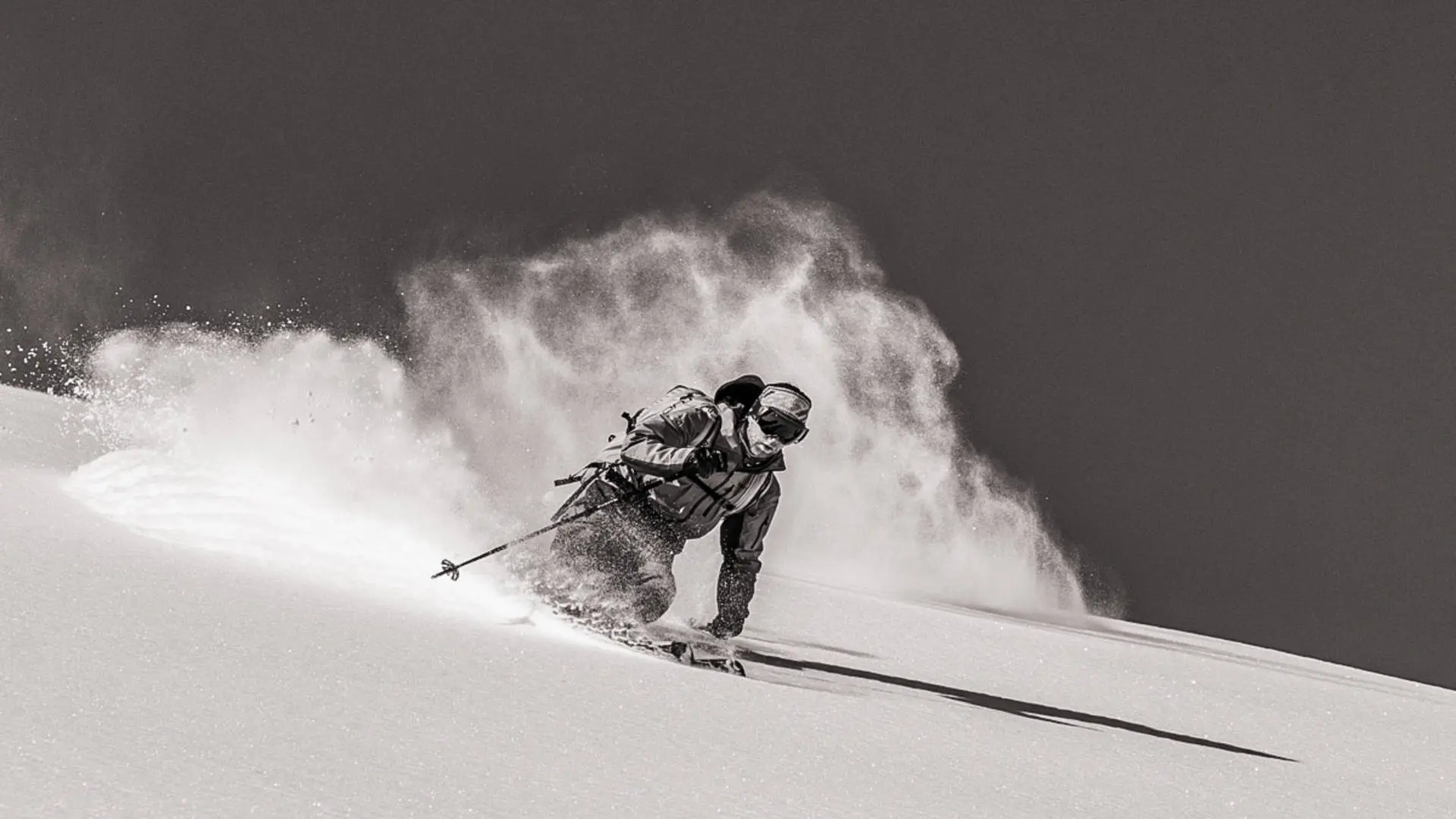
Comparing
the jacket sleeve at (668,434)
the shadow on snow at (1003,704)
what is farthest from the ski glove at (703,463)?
the shadow on snow at (1003,704)

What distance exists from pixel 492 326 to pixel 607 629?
39.0 ft

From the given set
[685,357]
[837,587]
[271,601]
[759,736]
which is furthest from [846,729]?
[685,357]

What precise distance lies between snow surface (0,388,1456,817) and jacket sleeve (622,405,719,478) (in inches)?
38.6

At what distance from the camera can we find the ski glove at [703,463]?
24.8 ft

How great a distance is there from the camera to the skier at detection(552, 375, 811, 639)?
7793mm

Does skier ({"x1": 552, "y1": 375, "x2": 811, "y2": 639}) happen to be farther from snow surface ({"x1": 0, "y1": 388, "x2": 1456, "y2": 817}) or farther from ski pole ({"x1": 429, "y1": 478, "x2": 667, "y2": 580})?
snow surface ({"x1": 0, "y1": 388, "x2": 1456, "y2": 817})

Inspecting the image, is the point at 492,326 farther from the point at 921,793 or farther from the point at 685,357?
the point at 921,793

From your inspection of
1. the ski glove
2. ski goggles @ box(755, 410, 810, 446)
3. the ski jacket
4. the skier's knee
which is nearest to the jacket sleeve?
the ski jacket

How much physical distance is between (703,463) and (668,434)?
0.30m

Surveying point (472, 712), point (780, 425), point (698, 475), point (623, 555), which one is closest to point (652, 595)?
point (623, 555)

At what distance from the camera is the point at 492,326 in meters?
19.0

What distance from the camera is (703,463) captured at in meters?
7.58

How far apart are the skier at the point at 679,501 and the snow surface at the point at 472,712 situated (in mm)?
548

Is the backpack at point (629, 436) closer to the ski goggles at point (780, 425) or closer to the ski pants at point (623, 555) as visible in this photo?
the ski pants at point (623, 555)
